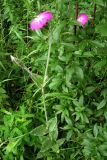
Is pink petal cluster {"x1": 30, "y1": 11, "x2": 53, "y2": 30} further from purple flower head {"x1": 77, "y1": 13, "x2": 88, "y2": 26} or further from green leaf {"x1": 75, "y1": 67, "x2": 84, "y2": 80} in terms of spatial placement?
green leaf {"x1": 75, "y1": 67, "x2": 84, "y2": 80}

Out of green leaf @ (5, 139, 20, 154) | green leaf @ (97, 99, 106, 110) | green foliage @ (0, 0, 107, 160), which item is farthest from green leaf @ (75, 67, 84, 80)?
green leaf @ (5, 139, 20, 154)

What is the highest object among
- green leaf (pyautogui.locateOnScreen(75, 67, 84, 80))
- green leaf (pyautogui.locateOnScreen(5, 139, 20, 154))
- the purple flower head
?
the purple flower head

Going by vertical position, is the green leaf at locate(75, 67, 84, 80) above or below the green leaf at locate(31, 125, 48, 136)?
above

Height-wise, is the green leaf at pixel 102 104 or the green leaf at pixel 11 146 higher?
the green leaf at pixel 102 104

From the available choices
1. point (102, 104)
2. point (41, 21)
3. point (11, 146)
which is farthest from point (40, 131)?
point (41, 21)

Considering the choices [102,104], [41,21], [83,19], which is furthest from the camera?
[102,104]

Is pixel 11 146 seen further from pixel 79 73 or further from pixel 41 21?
pixel 41 21

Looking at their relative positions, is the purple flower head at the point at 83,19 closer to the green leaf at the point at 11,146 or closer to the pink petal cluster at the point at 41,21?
the pink petal cluster at the point at 41,21

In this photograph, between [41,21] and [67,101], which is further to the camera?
[67,101]

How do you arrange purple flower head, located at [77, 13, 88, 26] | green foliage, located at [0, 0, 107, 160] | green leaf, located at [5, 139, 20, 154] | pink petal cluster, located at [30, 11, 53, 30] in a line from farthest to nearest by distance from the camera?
green leaf, located at [5, 139, 20, 154], green foliage, located at [0, 0, 107, 160], purple flower head, located at [77, 13, 88, 26], pink petal cluster, located at [30, 11, 53, 30]

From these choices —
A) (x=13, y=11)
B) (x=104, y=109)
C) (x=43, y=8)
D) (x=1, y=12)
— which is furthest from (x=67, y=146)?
(x=1, y=12)

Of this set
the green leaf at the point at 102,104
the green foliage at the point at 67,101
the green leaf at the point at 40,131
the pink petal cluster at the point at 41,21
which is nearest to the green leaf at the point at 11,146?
the green foliage at the point at 67,101
